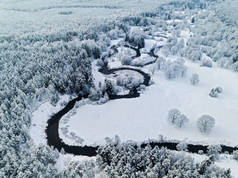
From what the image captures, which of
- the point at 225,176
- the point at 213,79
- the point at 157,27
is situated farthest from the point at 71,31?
the point at 225,176

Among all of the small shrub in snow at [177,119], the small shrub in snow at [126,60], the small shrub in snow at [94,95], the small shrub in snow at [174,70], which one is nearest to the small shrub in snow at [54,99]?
the small shrub in snow at [94,95]

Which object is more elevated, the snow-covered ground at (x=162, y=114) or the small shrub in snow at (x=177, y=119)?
the small shrub in snow at (x=177, y=119)

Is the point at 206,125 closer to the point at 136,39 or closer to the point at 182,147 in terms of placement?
the point at 182,147

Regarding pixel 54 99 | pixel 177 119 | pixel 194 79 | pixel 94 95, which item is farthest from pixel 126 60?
pixel 177 119

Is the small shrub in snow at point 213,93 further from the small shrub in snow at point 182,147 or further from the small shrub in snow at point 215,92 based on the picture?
the small shrub in snow at point 182,147

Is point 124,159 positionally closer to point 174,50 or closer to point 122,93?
point 122,93

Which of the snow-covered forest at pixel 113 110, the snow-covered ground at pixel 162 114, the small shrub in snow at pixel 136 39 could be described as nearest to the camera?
the snow-covered forest at pixel 113 110

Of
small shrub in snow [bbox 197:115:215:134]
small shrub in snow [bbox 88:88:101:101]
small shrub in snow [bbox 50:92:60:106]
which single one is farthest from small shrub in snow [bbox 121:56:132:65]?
small shrub in snow [bbox 197:115:215:134]

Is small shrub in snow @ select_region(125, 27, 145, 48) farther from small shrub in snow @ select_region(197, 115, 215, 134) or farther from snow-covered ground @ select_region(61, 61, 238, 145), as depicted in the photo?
small shrub in snow @ select_region(197, 115, 215, 134)
